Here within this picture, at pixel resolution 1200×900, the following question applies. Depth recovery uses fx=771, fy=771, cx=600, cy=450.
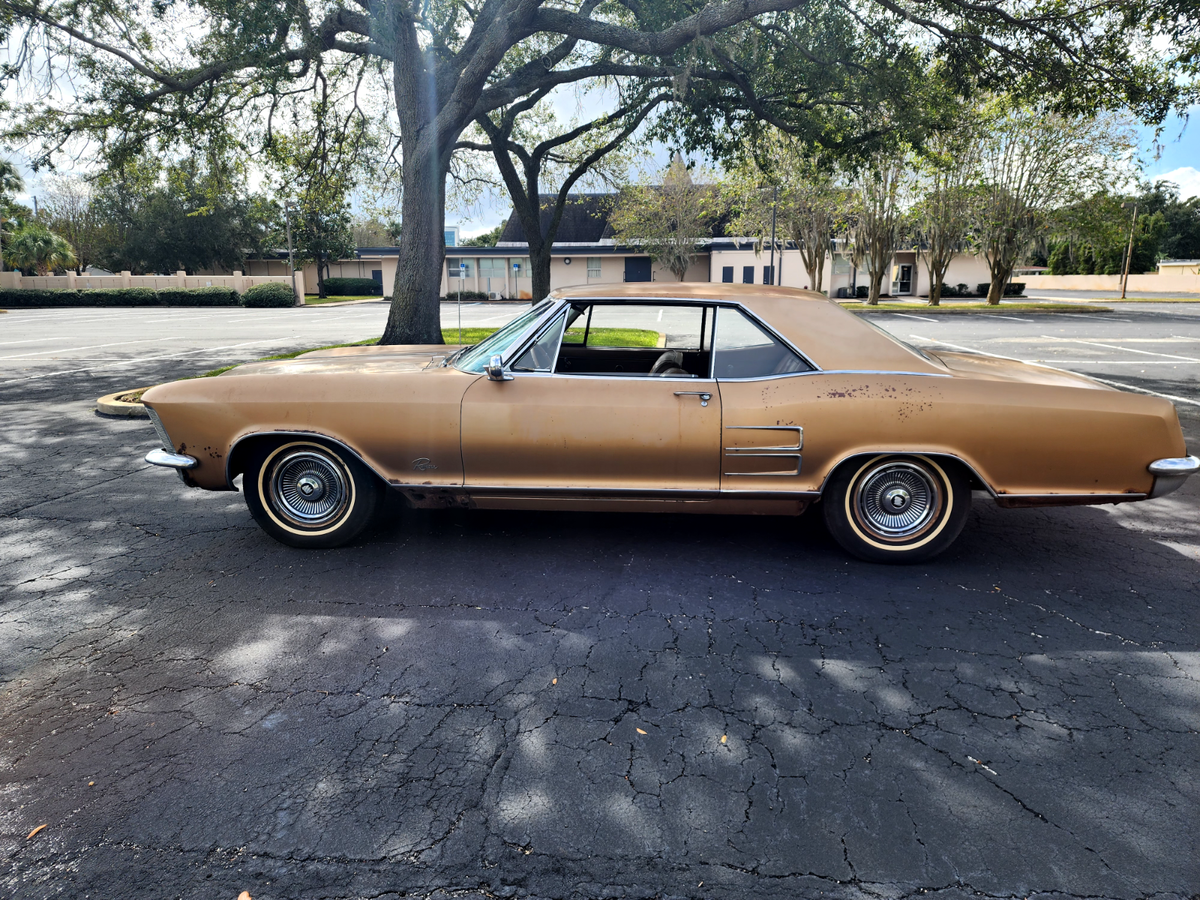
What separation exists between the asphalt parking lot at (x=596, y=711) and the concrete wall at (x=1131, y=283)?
205ft

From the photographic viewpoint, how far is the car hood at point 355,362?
4.50 meters

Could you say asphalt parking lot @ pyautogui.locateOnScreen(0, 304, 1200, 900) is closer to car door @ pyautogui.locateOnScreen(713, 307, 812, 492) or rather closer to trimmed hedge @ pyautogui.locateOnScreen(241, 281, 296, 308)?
car door @ pyautogui.locateOnScreen(713, 307, 812, 492)

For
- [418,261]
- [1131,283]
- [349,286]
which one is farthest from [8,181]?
[1131,283]

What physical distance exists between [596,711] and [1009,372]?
308 cm

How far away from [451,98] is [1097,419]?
34.0ft

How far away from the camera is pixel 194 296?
41.8m

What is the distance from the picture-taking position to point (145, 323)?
88.9 ft

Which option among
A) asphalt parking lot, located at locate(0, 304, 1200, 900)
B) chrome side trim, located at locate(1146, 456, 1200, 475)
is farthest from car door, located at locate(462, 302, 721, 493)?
chrome side trim, located at locate(1146, 456, 1200, 475)

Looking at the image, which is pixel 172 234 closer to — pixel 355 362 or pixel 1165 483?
pixel 355 362

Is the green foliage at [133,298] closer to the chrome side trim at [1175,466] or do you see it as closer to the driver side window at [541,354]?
the driver side window at [541,354]

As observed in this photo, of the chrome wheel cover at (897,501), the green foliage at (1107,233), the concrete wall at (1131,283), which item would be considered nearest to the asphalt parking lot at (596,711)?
the chrome wheel cover at (897,501)

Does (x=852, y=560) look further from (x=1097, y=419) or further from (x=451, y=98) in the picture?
(x=451, y=98)

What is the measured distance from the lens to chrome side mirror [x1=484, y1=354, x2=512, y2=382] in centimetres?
414

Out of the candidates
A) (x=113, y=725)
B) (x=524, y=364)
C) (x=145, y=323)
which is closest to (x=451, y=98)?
(x=524, y=364)
